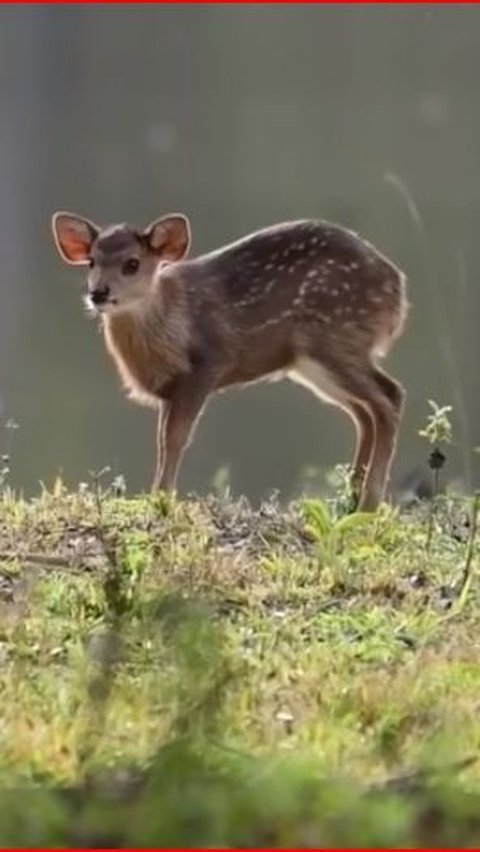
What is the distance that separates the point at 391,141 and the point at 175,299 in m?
19.0

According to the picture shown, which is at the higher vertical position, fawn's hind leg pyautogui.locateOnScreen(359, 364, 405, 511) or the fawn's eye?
the fawn's eye

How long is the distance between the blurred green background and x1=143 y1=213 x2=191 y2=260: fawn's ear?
0.94 m

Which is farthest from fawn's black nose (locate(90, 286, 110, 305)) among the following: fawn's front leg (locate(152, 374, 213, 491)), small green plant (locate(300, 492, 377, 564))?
small green plant (locate(300, 492, 377, 564))

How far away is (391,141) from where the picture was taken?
2678 cm

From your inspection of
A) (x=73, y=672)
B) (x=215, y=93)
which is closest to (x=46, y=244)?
(x=215, y=93)

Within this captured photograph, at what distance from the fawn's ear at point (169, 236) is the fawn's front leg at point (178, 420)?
42 centimetres

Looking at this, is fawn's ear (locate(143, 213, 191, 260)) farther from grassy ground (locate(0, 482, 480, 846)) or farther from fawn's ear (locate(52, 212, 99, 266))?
grassy ground (locate(0, 482, 480, 846))

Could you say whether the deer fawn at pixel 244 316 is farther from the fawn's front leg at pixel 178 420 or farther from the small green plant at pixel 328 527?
the small green plant at pixel 328 527

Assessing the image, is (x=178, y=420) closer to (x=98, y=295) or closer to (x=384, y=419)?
(x=98, y=295)

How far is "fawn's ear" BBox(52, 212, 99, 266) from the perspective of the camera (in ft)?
26.2

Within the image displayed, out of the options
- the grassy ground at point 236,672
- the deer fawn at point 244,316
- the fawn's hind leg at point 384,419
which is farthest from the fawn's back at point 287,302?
the grassy ground at point 236,672

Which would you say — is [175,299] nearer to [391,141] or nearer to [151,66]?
[391,141]

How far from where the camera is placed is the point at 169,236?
809 cm

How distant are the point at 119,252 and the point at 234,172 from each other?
63.6ft
